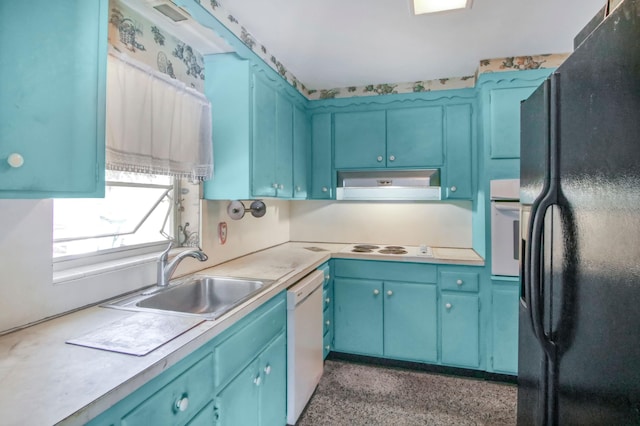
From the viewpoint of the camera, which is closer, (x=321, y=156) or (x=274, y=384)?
(x=274, y=384)

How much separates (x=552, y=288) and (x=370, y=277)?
1.86m

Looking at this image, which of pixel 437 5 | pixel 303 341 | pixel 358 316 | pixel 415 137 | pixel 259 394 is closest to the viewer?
pixel 259 394

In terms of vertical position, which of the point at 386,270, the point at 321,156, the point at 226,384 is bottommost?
the point at 226,384

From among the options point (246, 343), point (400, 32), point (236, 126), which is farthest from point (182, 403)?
point (400, 32)

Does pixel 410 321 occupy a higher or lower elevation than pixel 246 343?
lower

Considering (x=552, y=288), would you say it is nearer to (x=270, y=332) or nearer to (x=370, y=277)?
(x=270, y=332)

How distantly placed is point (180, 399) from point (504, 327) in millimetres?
2222

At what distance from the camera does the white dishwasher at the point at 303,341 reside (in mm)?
1849

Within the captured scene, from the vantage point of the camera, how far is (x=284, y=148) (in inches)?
101

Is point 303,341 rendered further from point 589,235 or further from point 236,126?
point 589,235

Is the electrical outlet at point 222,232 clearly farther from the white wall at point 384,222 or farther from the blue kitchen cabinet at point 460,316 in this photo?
the blue kitchen cabinet at point 460,316

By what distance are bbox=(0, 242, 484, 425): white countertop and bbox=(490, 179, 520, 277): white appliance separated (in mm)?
1796

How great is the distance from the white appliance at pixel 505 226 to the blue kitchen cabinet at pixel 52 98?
2.35 m

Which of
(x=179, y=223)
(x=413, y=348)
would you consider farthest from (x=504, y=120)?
(x=179, y=223)
